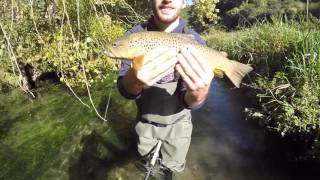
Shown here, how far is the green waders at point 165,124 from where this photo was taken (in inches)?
154

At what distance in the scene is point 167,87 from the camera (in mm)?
3891

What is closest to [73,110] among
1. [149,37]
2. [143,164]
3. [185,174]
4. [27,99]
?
[27,99]

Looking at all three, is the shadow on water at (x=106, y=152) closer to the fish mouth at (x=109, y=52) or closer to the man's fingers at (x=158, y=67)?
the fish mouth at (x=109, y=52)

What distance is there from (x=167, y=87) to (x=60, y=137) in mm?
4800

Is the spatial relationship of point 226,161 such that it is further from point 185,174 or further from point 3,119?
point 3,119

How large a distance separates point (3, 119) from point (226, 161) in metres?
5.29

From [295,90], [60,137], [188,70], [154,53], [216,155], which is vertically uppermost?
[154,53]

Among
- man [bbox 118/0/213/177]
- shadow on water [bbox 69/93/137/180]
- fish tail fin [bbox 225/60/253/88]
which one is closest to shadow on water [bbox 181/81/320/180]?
shadow on water [bbox 69/93/137/180]

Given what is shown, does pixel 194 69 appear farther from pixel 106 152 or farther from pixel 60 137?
pixel 60 137

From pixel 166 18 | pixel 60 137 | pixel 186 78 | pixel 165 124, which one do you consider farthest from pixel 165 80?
pixel 60 137

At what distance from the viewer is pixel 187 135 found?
4.23m

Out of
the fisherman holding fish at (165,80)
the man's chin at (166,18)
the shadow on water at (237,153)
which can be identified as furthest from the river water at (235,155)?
the man's chin at (166,18)

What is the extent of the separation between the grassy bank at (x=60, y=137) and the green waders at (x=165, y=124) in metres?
2.95

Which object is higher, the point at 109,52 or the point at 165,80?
the point at 109,52
